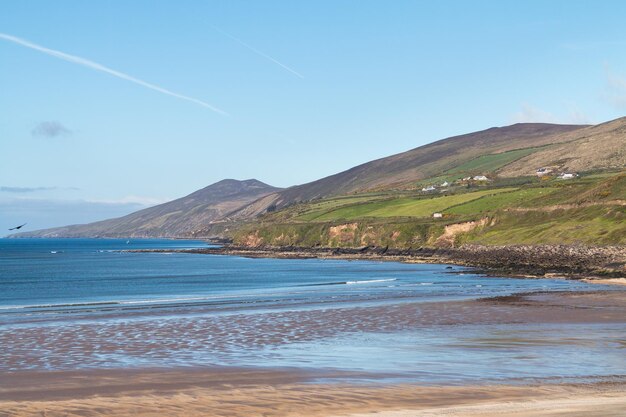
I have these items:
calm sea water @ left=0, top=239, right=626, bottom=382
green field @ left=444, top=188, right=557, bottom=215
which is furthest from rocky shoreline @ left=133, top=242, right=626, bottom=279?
green field @ left=444, top=188, right=557, bottom=215

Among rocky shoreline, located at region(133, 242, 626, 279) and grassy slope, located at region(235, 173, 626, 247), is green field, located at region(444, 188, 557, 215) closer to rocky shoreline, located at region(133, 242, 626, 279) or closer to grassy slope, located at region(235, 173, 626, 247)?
grassy slope, located at region(235, 173, 626, 247)

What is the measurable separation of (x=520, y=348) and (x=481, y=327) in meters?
8.33

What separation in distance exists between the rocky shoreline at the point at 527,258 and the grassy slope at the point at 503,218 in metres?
2.30

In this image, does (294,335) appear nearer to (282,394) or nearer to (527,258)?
(282,394)

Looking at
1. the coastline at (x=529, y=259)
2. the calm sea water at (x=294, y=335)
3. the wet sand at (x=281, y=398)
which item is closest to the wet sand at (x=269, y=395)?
the wet sand at (x=281, y=398)

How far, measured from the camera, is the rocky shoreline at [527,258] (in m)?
86.1

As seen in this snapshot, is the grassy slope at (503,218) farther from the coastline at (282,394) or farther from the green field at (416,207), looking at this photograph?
the coastline at (282,394)

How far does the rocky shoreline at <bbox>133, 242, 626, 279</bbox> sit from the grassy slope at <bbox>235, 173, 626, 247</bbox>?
2.30 metres

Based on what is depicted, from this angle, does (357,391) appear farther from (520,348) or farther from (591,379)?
(520,348)

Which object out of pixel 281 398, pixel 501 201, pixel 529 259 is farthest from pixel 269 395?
Answer: pixel 501 201

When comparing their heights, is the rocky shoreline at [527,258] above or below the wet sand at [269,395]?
above

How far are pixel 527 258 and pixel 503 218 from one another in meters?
29.5

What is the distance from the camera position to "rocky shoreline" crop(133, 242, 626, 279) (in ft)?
283

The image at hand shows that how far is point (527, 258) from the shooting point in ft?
347
